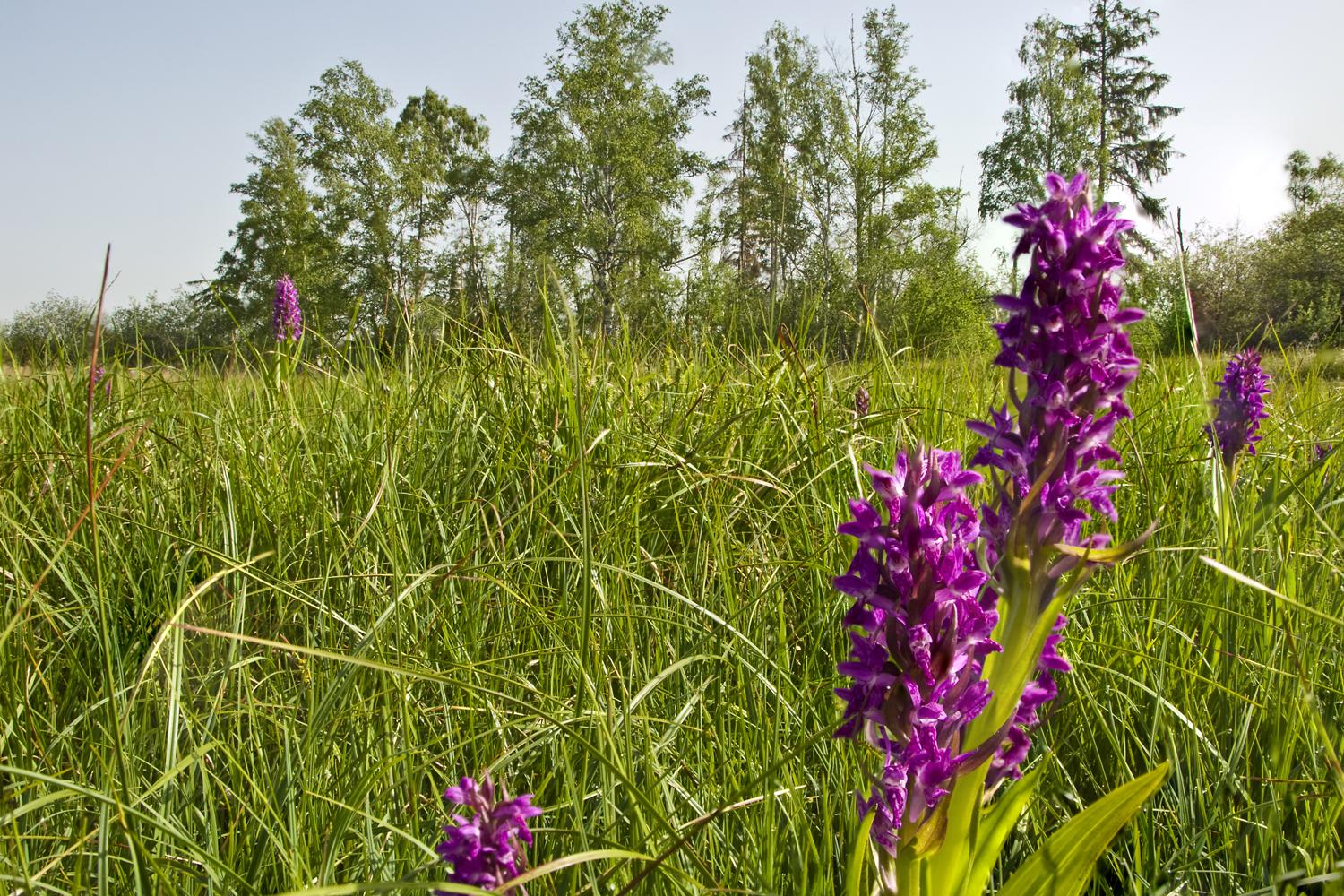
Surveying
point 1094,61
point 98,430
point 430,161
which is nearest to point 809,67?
point 1094,61

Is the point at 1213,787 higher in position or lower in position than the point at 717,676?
lower

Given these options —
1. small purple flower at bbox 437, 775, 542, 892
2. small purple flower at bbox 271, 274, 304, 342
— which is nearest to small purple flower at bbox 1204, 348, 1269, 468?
small purple flower at bbox 437, 775, 542, 892

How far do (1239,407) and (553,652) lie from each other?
9.29 ft

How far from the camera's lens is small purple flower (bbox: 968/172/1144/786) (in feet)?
3.68

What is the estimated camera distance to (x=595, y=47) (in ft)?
169

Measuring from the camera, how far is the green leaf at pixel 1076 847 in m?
1.10

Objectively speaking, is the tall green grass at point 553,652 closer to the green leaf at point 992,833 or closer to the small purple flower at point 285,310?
the green leaf at point 992,833

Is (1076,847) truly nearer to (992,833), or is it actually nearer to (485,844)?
(992,833)

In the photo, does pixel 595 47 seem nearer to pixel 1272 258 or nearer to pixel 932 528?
pixel 1272 258

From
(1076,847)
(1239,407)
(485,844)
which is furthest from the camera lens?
(1239,407)

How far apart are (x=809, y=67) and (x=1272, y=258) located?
33695 millimetres

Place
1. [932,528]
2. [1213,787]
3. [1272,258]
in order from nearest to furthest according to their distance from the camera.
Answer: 1. [932,528]
2. [1213,787]
3. [1272,258]

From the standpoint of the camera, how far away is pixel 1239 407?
3.18 metres

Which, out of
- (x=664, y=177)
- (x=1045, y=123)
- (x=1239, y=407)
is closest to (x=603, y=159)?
(x=664, y=177)
